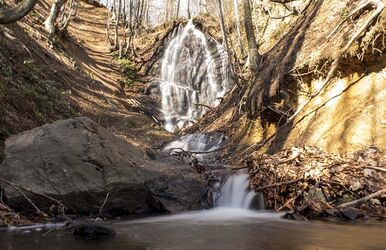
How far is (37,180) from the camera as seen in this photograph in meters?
6.41

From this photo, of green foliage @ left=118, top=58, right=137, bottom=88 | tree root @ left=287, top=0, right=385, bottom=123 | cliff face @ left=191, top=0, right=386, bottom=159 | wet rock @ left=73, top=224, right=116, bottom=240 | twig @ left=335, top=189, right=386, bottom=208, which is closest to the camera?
wet rock @ left=73, top=224, right=116, bottom=240

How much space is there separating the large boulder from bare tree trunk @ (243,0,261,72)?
5.00m

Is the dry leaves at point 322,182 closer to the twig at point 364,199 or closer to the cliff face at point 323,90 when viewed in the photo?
the twig at point 364,199

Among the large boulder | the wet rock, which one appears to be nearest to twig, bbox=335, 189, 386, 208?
the large boulder

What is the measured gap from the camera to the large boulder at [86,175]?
6409 millimetres

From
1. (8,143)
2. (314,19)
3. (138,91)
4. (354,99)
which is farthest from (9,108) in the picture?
(138,91)

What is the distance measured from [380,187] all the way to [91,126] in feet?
16.0

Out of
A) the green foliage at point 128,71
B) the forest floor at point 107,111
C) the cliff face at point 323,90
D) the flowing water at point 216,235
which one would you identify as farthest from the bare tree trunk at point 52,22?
the flowing water at point 216,235

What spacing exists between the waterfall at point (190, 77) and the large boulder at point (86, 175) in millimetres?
12722

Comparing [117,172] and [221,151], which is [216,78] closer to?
[221,151]

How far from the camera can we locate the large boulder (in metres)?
6.41

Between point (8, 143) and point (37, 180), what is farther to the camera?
point (8, 143)

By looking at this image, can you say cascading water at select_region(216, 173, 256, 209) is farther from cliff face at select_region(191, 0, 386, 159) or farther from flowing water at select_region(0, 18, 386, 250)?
cliff face at select_region(191, 0, 386, 159)

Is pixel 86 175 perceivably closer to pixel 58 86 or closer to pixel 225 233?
pixel 225 233
